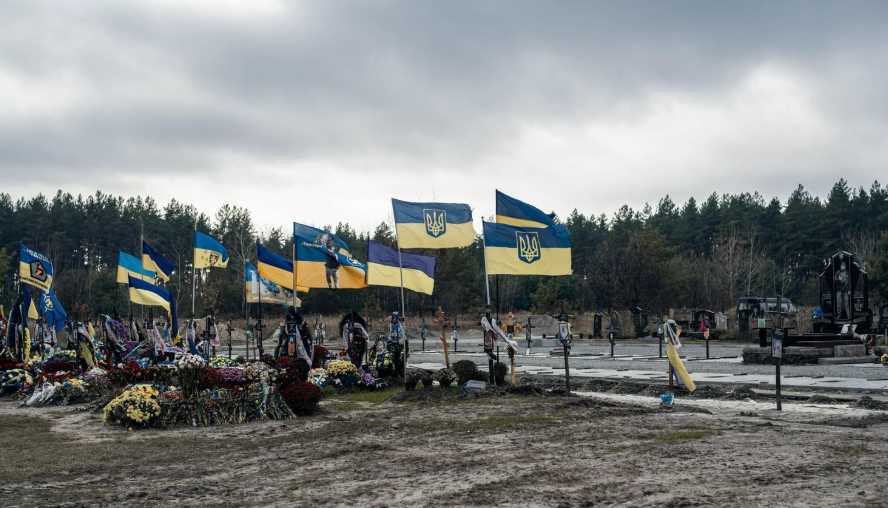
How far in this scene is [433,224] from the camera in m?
21.8

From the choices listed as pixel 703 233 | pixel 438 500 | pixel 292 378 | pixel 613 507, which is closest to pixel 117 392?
pixel 292 378

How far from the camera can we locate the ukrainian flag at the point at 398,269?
23703 millimetres

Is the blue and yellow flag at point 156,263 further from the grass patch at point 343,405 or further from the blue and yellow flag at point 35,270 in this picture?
the grass patch at point 343,405

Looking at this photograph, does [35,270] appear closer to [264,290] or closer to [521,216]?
[264,290]

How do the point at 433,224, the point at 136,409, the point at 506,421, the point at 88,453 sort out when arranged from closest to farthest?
1. the point at 88,453
2. the point at 506,421
3. the point at 136,409
4. the point at 433,224

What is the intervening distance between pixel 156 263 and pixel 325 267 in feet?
28.4

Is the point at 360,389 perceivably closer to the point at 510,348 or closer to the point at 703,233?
the point at 510,348

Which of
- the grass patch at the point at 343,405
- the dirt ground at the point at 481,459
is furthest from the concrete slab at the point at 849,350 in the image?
the grass patch at the point at 343,405

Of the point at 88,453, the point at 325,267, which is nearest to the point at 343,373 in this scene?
the point at 325,267

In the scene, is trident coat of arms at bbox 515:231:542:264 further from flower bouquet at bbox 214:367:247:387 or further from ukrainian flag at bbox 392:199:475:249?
flower bouquet at bbox 214:367:247:387

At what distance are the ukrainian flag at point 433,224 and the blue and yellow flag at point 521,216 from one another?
934 millimetres

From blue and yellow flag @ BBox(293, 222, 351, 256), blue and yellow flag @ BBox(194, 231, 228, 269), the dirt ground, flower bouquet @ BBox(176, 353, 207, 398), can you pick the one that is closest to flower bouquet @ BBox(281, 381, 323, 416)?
the dirt ground

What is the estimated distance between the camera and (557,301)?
3248 inches

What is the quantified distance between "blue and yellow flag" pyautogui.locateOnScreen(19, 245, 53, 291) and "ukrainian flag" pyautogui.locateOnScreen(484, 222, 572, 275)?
16206 mm
